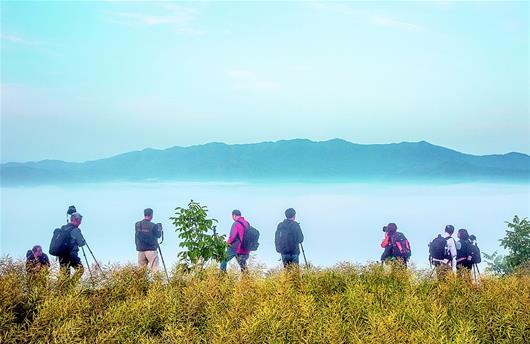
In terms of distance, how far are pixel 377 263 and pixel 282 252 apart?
5.53 metres

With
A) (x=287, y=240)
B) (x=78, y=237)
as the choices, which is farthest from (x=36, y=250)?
(x=287, y=240)

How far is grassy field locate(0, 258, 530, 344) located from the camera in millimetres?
8281

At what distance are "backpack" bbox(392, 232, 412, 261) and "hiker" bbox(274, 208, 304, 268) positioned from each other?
2.73 meters

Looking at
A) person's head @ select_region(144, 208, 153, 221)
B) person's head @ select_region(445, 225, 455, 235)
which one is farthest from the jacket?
person's head @ select_region(445, 225, 455, 235)

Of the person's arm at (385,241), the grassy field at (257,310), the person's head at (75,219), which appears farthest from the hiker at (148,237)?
the grassy field at (257,310)

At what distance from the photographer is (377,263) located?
1373 cm

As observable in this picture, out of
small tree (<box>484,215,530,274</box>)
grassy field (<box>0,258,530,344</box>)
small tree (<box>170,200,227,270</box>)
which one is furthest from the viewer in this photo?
small tree (<box>484,215,530,274</box>)

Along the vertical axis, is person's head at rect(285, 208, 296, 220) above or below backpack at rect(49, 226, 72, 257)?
above

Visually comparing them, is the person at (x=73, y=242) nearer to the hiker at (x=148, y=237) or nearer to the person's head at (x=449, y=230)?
the hiker at (x=148, y=237)

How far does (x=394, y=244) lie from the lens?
18.7m

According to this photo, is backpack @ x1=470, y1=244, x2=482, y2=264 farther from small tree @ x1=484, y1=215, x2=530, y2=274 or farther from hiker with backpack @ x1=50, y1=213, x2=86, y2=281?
hiker with backpack @ x1=50, y1=213, x2=86, y2=281

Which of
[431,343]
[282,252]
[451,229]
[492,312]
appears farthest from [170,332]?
[451,229]

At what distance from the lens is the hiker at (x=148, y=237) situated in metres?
19.2

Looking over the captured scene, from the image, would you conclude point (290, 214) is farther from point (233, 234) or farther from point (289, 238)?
point (233, 234)
